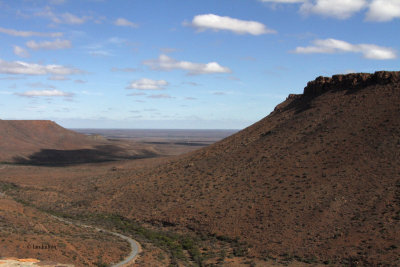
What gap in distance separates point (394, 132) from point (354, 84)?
11.9 metres

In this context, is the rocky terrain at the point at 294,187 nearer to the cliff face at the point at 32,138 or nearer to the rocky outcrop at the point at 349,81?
the rocky outcrop at the point at 349,81

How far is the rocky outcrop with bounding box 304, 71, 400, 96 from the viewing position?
1805 inches

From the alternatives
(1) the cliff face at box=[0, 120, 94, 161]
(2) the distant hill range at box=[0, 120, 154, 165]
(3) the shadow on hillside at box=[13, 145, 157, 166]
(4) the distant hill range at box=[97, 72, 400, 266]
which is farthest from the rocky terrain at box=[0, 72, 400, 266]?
(1) the cliff face at box=[0, 120, 94, 161]

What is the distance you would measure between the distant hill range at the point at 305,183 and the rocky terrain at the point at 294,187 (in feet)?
0.35

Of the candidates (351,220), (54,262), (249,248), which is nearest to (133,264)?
(54,262)

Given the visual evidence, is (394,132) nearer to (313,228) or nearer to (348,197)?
(348,197)

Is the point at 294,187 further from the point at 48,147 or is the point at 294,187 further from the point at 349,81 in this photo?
the point at 48,147

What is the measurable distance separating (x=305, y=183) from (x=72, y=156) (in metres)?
89.1

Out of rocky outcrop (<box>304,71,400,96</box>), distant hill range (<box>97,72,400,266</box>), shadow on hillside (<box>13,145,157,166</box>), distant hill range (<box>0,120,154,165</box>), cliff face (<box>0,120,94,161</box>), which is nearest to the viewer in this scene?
distant hill range (<box>97,72,400,266</box>)

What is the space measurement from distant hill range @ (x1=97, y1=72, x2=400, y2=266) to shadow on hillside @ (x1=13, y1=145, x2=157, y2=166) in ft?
178

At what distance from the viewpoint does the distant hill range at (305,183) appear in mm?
28469

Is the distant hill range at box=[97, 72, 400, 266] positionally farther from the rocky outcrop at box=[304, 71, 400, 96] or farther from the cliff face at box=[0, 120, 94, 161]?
the cliff face at box=[0, 120, 94, 161]

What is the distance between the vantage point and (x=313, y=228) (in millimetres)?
29969

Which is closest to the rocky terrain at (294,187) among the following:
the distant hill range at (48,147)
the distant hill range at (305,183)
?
the distant hill range at (305,183)
